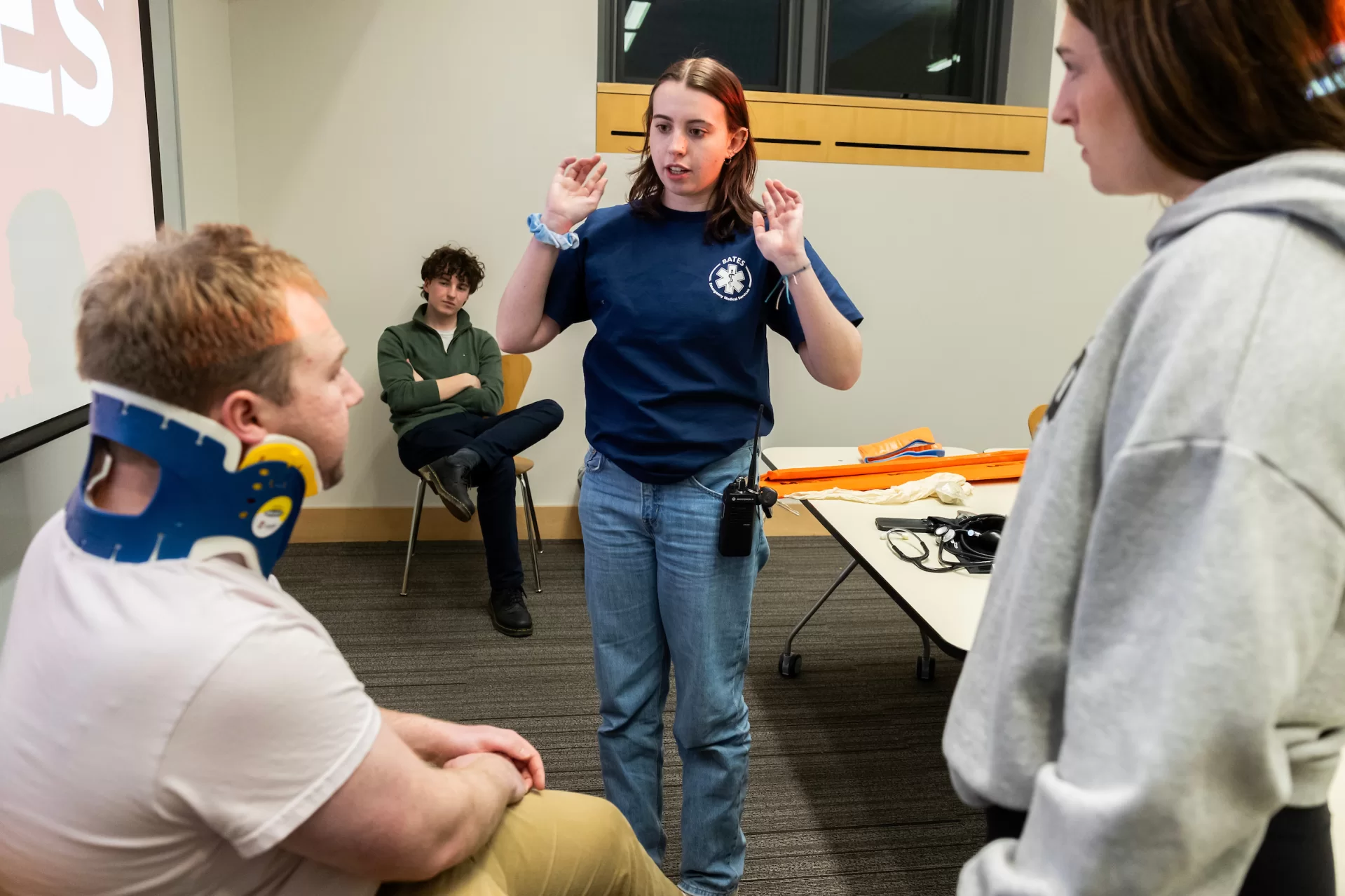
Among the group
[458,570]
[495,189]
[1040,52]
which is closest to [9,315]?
[458,570]

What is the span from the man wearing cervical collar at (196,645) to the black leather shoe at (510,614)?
2.19 metres

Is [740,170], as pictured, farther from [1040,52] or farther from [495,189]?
[1040,52]

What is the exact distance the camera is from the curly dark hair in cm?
364

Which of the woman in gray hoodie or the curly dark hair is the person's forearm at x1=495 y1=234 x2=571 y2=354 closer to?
the woman in gray hoodie

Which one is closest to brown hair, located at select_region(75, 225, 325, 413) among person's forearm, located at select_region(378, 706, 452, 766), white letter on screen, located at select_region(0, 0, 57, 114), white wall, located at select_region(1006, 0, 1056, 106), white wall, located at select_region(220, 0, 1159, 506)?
person's forearm, located at select_region(378, 706, 452, 766)

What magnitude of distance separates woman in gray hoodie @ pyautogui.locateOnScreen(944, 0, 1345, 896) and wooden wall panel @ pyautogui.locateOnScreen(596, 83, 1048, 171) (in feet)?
11.3

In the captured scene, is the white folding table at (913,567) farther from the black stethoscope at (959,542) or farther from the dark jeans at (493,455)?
the dark jeans at (493,455)

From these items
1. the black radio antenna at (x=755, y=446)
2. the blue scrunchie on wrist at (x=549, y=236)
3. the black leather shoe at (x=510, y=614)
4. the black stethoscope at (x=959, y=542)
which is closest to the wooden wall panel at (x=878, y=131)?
the black leather shoe at (x=510, y=614)

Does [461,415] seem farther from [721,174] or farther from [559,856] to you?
[559,856]

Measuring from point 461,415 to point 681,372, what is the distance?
212cm

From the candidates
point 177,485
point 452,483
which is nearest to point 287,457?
point 177,485

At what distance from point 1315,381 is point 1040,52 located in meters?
4.28

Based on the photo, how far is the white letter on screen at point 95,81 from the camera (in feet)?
6.23

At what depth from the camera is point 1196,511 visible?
0.57m
